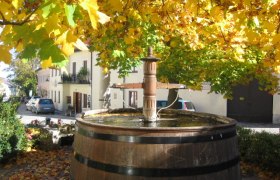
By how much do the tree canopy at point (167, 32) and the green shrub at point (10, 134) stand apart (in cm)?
312

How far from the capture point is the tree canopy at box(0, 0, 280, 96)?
2.30m

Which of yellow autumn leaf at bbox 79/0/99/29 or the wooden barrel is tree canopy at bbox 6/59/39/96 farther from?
yellow autumn leaf at bbox 79/0/99/29

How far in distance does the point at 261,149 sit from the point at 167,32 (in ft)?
12.1

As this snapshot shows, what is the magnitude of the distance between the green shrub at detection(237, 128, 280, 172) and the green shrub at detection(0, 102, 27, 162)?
19.8ft

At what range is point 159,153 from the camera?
4082mm

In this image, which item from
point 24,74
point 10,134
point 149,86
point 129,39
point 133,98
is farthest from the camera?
point 24,74

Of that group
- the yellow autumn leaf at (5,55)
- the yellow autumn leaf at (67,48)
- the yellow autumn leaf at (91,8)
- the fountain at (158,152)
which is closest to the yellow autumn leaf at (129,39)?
the fountain at (158,152)

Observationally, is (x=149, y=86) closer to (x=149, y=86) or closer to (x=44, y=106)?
(x=149, y=86)

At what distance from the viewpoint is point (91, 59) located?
35312mm

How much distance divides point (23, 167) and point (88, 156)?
16.5 feet

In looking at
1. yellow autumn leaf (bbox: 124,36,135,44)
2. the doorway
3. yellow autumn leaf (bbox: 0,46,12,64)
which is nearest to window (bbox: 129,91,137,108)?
the doorway

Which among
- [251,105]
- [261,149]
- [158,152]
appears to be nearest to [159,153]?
[158,152]

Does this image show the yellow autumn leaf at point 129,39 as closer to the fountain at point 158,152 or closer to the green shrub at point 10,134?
the fountain at point 158,152

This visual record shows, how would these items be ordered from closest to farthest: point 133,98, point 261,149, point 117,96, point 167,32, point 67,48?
point 67,48, point 167,32, point 261,149, point 133,98, point 117,96
